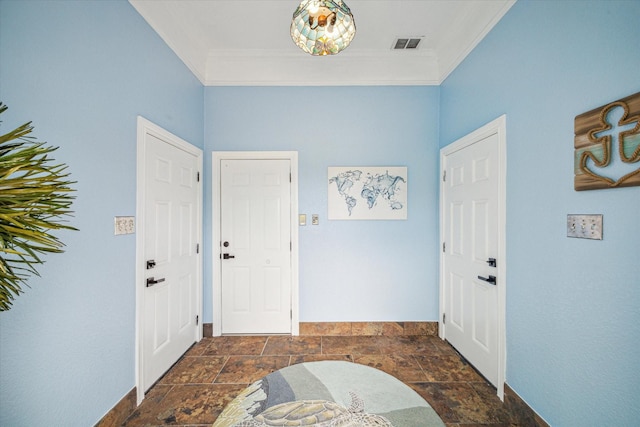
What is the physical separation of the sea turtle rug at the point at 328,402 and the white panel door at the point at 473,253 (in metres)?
1.26

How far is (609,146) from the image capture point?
1.20m

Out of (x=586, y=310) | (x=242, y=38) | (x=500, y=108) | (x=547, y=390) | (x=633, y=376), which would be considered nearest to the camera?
(x=633, y=376)

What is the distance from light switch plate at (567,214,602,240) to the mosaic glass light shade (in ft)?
4.79

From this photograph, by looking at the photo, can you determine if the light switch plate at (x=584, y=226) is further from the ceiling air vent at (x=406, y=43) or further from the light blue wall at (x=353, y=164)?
the ceiling air vent at (x=406, y=43)

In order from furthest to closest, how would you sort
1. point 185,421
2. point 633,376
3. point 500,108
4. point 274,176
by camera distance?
point 274,176 → point 500,108 → point 185,421 → point 633,376

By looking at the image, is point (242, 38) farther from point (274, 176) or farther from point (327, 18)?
point (327, 18)

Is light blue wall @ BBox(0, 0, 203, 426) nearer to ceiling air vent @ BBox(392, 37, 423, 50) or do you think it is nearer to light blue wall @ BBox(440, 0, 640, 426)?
ceiling air vent @ BBox(392, 37, 423, 50)

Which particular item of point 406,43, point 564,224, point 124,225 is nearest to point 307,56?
point 406,43

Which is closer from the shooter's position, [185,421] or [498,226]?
[185,421]

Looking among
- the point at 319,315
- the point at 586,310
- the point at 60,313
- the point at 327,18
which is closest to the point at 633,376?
the point at 586,310

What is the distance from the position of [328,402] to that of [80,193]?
1.67 metres

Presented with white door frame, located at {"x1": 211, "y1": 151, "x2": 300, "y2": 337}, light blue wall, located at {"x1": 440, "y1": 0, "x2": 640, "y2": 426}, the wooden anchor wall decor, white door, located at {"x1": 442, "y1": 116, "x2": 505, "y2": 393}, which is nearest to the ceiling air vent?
light blue wall, located at {"x1": 440, "y1": 0, "x2": 640, "y2": 426}

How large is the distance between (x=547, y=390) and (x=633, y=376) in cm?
52

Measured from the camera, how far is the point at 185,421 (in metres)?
1.73
